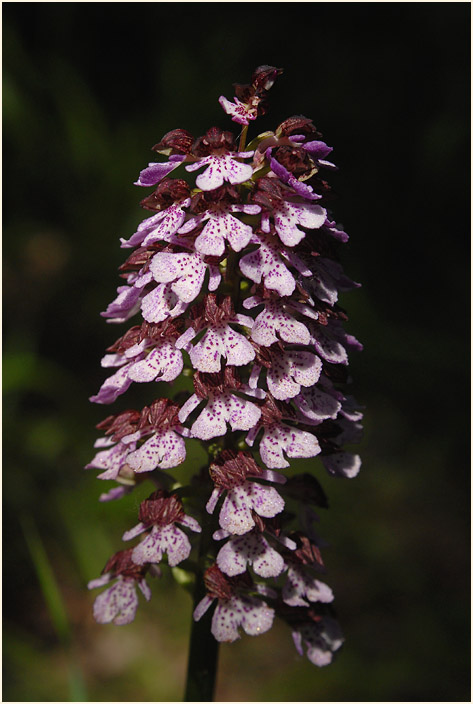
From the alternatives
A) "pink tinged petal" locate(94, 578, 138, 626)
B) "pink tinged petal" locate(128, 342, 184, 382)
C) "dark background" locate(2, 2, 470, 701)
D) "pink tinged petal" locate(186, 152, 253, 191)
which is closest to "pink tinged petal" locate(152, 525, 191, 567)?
"pink tinged petal" locate(94, 578, 138, 626)

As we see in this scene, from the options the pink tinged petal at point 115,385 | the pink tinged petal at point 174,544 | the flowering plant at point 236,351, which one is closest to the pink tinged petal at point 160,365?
the flowering plant at point 236,351

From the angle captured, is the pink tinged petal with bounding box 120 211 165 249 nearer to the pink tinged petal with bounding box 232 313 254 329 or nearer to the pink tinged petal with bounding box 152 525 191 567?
Result: the pink tinged petal with bounding box 232 313 254 329

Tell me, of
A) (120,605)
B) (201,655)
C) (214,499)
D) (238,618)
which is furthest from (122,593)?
(214,499)

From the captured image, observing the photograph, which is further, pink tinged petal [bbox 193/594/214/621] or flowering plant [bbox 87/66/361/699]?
pink tinged petal [bbox 193/594/214/621]

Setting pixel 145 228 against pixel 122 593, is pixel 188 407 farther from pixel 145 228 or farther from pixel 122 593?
pixel 122 593

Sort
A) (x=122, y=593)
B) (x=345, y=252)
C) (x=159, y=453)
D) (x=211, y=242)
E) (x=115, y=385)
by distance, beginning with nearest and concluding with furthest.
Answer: (x=211, y=242), (x=159, y=453), (x=115, y=385), (x=122, y=593), (x=345, y=252)

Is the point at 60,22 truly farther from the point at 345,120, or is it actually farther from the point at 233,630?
the point at 233,630

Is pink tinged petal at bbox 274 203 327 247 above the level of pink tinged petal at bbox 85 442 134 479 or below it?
above
